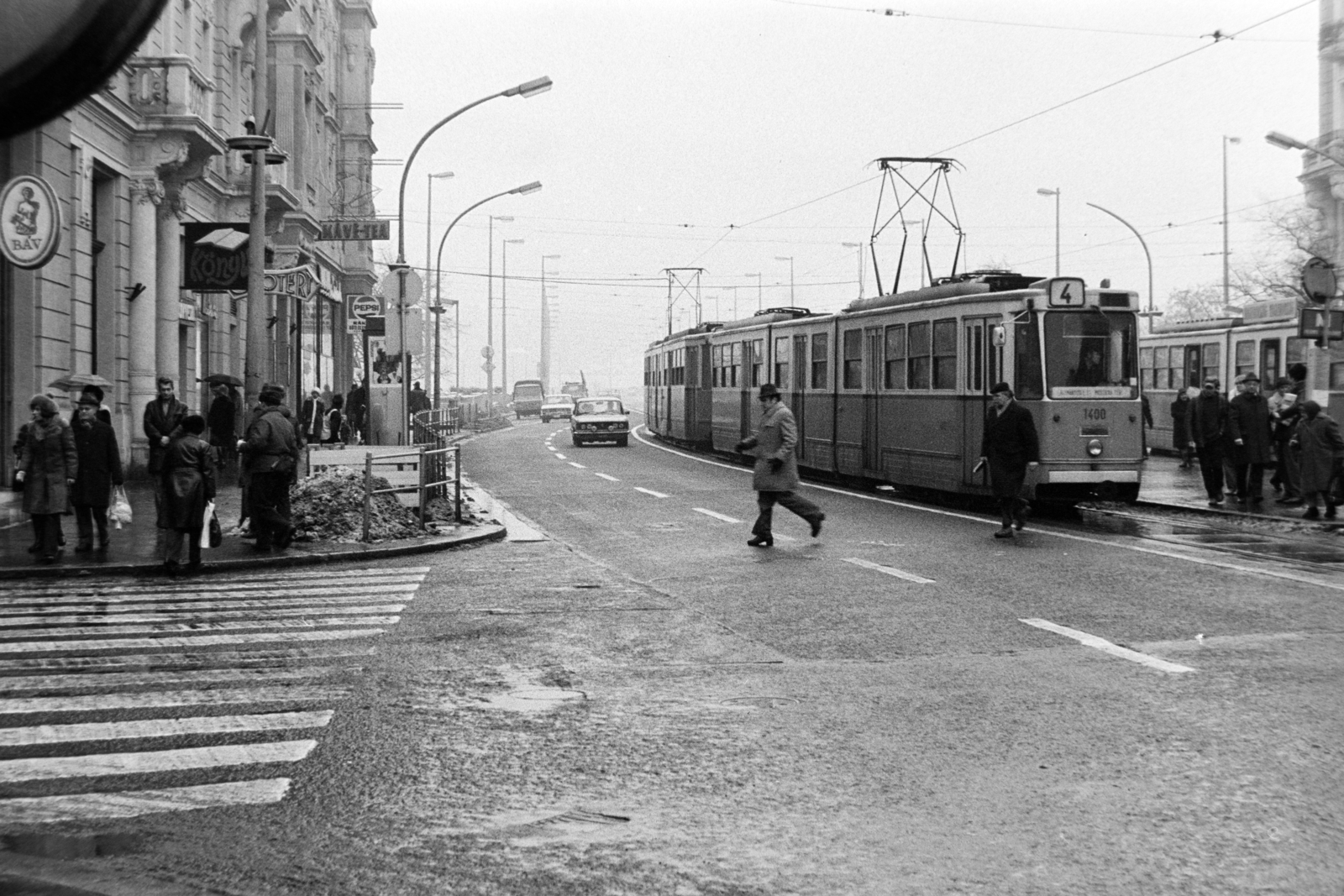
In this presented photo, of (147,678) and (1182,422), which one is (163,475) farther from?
(1182,422)

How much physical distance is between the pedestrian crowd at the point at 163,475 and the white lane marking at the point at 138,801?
28.8 feet

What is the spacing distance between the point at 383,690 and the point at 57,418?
861 centimetres

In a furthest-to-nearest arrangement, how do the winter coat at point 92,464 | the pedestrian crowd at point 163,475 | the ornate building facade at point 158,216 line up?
the ornate building facade at point 158,216 → the winter coat at point 92,464 → the pedestrian crowd at point 163,475

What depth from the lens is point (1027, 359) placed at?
2038 centimetres

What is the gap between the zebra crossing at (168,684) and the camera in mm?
5973

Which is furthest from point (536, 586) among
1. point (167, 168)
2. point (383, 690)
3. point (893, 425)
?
point (167, 168)

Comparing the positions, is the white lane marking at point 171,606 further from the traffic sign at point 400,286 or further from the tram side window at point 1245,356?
→ the tram side window at point 1245,356

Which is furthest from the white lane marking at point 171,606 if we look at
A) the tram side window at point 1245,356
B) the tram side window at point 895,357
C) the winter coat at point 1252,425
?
the tram side window at point 1245,356

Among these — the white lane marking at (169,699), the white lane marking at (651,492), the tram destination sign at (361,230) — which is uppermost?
the tram destination sign at (361,230)

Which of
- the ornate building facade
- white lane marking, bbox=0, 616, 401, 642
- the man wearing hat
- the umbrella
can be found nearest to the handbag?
the umbrella

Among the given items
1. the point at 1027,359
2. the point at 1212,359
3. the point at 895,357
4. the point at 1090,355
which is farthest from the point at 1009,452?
the point at 1212,359

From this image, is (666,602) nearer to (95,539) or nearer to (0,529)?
(95,539)

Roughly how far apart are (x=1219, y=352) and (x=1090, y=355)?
61.4 feet

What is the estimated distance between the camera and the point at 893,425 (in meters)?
24.3
